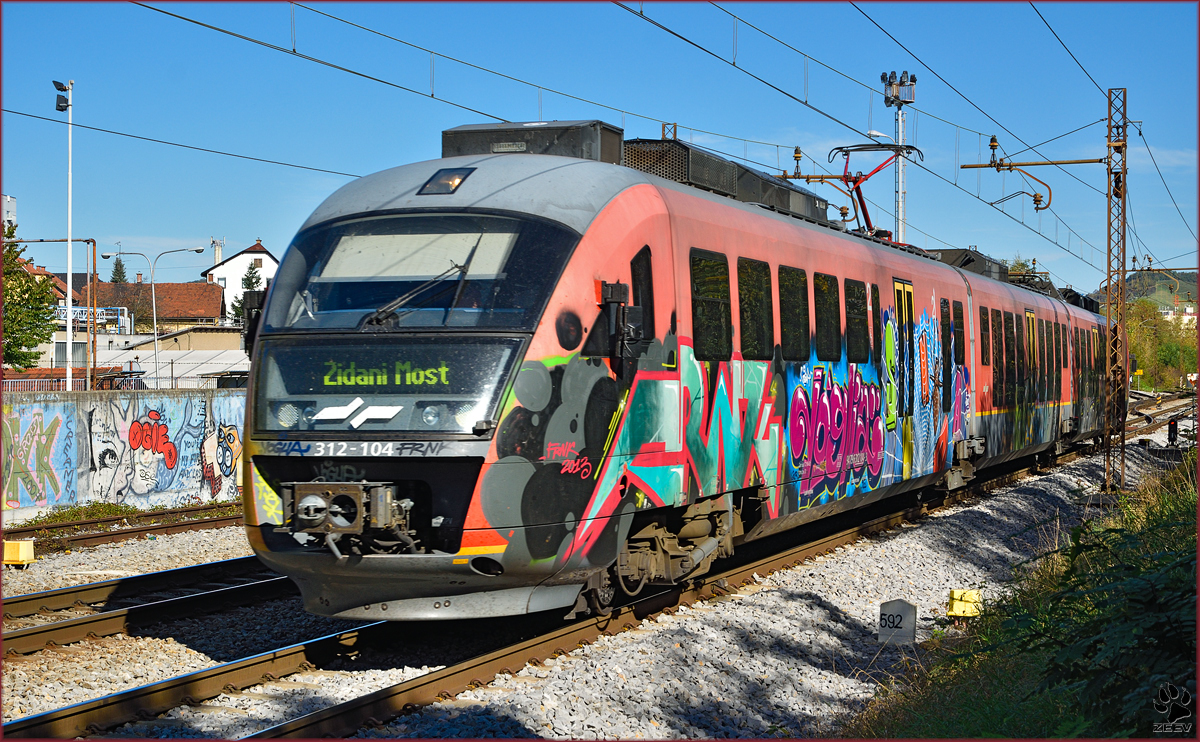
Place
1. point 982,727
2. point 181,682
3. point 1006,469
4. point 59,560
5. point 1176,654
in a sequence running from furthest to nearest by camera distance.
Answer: point 1006,469 < point 59,560 < point 181,682 < point 982,727 < point 1176,654

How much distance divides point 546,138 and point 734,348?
2.48m

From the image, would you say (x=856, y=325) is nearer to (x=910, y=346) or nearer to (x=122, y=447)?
(x=910, y=346)

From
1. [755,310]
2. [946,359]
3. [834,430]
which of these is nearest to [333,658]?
[755,310]

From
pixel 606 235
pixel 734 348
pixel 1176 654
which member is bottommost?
pixel 1176 654

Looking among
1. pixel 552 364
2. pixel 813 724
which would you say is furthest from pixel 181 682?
pixel 813 724

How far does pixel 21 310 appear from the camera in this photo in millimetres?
42312

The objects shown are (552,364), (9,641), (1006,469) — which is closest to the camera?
(552,364)

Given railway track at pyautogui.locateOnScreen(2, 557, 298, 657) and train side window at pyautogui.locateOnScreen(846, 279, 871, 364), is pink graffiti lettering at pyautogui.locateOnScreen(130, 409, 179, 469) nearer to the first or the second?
railway track at pyautogui.locateOnScreen(2, 557, 298, 657)

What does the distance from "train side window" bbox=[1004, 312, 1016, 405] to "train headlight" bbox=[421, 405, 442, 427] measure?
567 inches

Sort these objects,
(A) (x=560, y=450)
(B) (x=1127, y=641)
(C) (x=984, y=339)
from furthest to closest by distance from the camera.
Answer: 1. (C) (x=984, y=339)
2. (A) (x=560, y=450)
3. (B) (x=1127, y=641)

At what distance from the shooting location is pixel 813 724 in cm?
672

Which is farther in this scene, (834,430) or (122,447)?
(122,447)

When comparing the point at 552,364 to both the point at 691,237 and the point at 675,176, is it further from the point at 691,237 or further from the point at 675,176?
the point at 675,176

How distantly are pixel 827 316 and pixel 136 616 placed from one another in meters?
7.24
